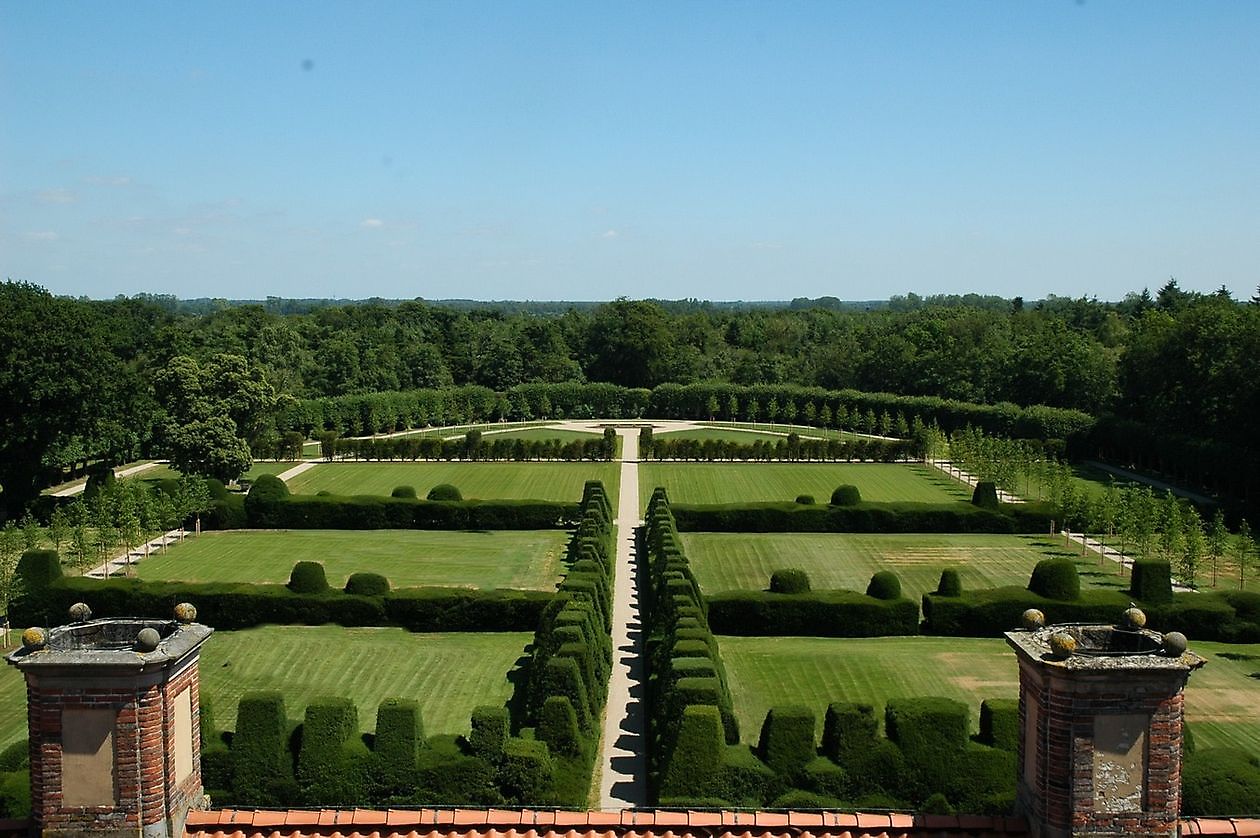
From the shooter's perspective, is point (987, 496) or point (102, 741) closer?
point (102, 741)

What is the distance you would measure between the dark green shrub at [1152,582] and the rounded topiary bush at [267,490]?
29.4m

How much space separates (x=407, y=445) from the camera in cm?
6500

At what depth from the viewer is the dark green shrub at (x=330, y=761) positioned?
18766 millimetres

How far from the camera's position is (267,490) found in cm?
4488

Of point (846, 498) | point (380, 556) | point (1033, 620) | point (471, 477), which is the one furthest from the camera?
point (471, 477)

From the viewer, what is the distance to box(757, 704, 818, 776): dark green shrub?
19.0 m

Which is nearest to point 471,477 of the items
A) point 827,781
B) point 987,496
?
point 987,496

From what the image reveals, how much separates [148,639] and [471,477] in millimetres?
48975

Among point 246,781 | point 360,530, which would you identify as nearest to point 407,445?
point 360,530

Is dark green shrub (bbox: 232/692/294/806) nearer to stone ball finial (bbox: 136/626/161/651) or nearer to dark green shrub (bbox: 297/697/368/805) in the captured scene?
dark green shrub (bbox: 297/697/368/805)

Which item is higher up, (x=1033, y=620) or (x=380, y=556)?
(x=1033, y=620)

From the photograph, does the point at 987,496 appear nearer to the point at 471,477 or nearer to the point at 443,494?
the point at 443,494

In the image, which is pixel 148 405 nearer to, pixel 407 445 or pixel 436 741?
pixel 407 445

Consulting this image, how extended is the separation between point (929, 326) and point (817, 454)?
1361 inches
